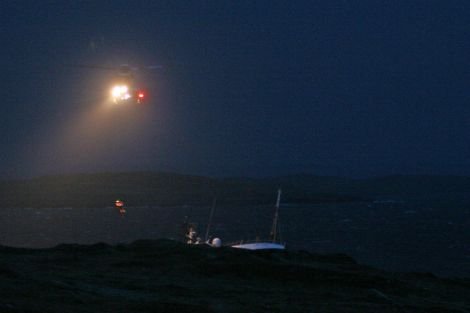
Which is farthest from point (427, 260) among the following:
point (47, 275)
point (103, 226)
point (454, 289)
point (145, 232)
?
point (47, 275)

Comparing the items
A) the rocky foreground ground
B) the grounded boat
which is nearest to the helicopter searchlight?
the rocky foreground ground

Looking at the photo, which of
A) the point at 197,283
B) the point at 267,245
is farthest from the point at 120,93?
the point at 267,245

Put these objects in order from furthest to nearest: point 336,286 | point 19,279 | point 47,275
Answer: point 336,286 < point 47,275 < point 19,279

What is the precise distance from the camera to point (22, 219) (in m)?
112

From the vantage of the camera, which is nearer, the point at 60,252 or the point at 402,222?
the point at 60,252

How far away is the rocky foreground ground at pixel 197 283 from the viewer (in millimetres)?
12125

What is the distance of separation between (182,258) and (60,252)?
11.1ft

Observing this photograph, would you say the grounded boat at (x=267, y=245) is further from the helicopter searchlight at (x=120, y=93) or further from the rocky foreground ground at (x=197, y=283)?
A: the helicopter searchlight at (x=120, y=93)

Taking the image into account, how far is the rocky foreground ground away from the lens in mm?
12125

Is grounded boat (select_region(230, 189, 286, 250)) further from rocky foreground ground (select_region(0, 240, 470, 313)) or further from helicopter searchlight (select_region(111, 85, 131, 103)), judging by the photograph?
helicopter searchlight (select_region(111, 85, 131, 103))

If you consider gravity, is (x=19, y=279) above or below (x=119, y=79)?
below

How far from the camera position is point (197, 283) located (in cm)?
1540

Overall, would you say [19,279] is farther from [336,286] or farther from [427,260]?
[427,260]

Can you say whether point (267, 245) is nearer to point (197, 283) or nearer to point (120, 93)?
point (120, 93)
